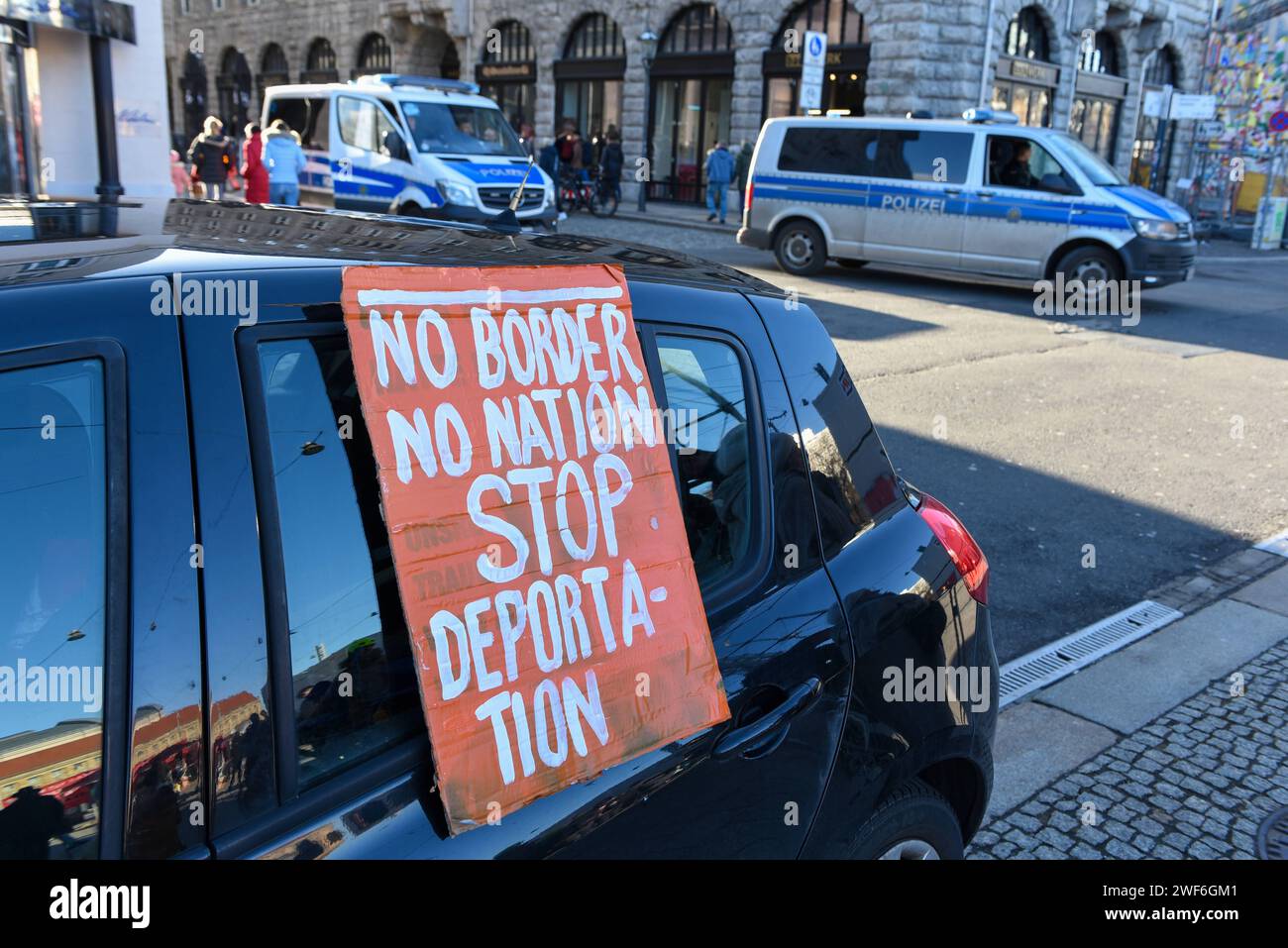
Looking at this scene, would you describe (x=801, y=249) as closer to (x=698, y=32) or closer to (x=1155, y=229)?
(x=1155, y=229)

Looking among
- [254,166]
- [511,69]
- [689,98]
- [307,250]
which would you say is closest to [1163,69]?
[689,98]

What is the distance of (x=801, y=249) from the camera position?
1568 centimetres

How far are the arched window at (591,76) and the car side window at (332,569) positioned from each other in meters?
27.9

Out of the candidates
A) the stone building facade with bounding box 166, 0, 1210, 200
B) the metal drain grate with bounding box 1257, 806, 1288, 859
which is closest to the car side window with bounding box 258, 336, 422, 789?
the metal drain grate with bounding box 1257, 806, 1288, 859

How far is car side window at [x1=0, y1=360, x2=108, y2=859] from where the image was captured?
126 centimetres

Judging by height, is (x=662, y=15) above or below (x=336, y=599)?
above

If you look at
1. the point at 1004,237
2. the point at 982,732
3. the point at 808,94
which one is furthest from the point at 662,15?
the point at 982,732

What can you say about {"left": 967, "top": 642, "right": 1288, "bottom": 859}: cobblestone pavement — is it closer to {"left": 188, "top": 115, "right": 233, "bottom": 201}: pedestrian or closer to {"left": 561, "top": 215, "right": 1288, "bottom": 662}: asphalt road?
{"left": 561, "top": 215, "right": 1288, "bottom": 662}: asphalt road

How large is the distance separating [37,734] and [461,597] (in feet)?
1.89
